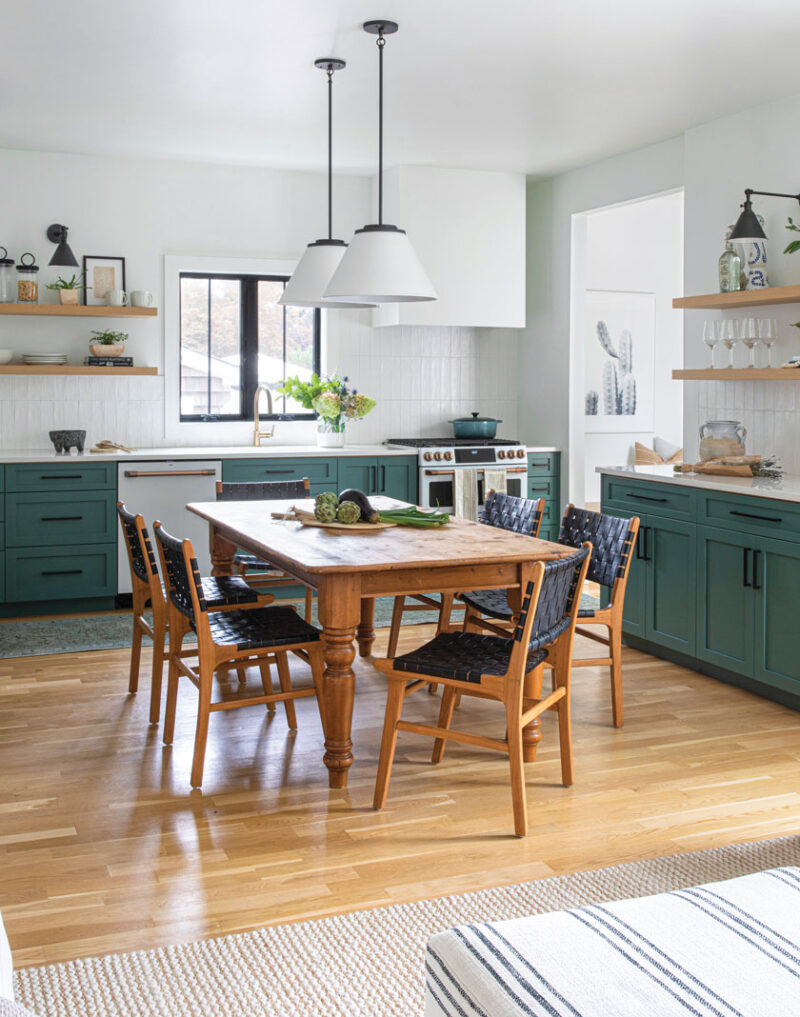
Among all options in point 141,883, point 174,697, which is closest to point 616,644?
point 174,697

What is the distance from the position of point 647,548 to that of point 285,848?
272cm

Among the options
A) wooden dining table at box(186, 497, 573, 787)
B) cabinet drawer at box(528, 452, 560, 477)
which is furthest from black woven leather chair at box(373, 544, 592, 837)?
cabinet drawer at box(528, 452, 560, 477)

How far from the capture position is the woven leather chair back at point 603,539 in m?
4.20

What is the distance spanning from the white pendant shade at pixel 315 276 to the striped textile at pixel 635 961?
3.18 metres

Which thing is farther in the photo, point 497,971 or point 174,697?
point 174,697

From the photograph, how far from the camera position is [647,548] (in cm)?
520

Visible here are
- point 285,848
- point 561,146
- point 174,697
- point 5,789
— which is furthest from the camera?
point 561,146

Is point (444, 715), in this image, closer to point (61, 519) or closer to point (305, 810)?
point (305, 810)

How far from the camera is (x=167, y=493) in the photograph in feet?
20.7

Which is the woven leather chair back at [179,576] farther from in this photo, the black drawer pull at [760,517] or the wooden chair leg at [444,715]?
the black drawer pull at [760,517]

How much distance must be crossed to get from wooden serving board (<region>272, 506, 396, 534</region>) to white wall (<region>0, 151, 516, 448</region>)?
8.95 feet

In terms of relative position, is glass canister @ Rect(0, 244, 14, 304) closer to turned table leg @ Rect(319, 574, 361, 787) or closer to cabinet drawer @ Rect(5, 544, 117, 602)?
cabinet drawer @ Rect(5, 544, 117, 602)

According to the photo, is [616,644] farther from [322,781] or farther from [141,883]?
[141,883]

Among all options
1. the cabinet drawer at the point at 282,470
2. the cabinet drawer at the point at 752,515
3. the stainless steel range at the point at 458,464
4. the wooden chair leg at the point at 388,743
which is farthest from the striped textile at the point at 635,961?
the stainless steel range at the point at 458,464
